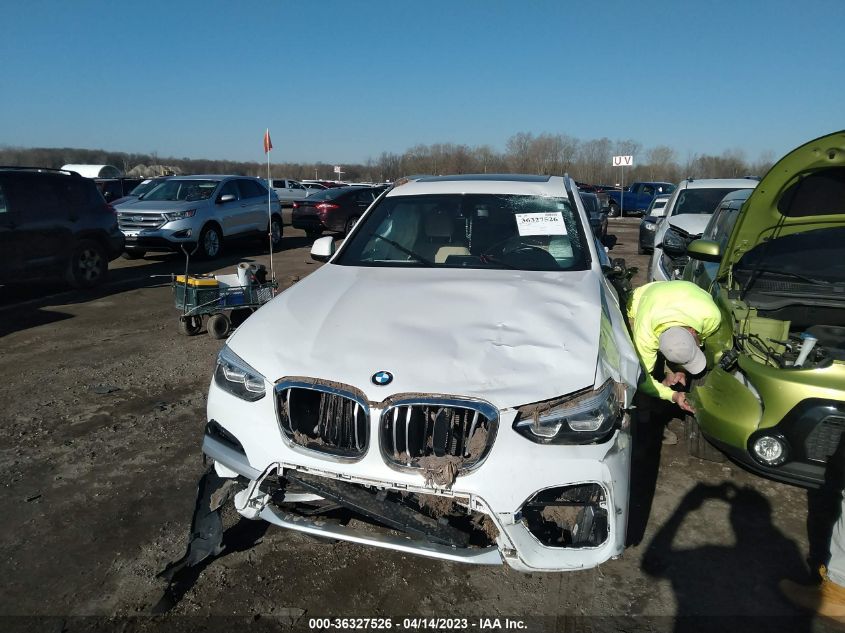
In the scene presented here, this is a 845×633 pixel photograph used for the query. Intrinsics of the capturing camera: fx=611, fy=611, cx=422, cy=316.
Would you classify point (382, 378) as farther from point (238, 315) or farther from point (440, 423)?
point (238, 315)

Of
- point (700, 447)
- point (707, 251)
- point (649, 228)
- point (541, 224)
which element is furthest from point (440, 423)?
point (649, 228)

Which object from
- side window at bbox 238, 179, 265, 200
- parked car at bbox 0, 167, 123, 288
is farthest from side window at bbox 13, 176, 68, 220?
side window at bbox 238, 179, 265, 200

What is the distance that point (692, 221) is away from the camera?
30.3ft

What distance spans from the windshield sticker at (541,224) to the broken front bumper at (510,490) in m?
1.76

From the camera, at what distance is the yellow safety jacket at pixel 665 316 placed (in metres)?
3.54

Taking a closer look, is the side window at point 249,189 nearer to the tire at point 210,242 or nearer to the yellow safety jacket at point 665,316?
the tire at point 210,242

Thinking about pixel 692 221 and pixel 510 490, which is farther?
pixel 692 221

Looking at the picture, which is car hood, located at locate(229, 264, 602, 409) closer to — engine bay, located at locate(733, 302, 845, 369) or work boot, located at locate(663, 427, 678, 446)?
engine bay, located at locate(733, 302, 845, 369)

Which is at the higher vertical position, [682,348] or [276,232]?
[682,348]

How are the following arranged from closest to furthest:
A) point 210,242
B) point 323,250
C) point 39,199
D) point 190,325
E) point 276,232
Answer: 1. point 323,250
2. point 190,325
3. point 39,199
4. point 210,242
5. point 276,232

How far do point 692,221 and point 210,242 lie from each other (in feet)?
31.4

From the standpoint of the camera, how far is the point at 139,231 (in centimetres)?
1227

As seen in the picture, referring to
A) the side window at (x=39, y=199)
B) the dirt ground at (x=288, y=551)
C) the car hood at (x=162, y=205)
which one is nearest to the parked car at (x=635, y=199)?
the car hood at (x=162, y=205)

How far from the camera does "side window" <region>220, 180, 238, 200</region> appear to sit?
45.0 ft
